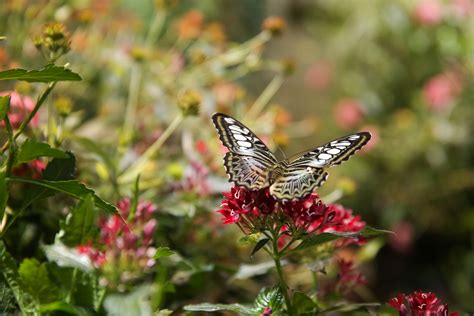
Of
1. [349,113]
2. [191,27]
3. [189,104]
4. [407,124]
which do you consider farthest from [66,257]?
[349,113]

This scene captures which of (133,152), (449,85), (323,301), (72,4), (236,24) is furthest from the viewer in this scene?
(236,24)

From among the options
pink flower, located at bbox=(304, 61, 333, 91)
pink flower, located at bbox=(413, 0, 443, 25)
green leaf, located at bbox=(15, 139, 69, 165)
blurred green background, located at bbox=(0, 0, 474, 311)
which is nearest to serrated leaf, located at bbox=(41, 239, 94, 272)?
green leaf, located at bbox=(15, 139, 69, 165)

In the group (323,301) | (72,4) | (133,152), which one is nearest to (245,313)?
(323,301)

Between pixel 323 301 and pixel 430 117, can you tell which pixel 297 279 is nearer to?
pixel 323 301

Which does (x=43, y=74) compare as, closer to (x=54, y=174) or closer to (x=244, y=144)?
(x=54, y=174)

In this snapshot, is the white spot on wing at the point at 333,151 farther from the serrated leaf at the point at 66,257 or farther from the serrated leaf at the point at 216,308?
the serrated leaf at the point at 66,257

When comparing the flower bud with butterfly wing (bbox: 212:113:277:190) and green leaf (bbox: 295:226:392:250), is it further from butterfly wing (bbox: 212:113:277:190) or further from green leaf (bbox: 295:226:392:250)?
green leaf (bbox: 295:226:392:250)

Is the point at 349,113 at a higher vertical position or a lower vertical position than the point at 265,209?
higher

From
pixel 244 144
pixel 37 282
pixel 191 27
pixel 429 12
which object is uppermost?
pixel 429 12
